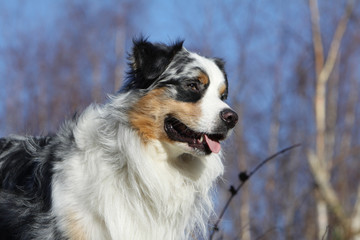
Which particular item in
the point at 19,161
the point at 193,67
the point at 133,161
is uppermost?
the point at 19,161

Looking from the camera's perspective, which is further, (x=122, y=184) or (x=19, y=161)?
(x=19, y=161)

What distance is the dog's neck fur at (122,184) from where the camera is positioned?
15.5 feet

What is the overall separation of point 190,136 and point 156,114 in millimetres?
348

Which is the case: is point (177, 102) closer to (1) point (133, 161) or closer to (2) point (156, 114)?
(2) point (156, 114)

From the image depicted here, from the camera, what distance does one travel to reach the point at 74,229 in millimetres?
4609

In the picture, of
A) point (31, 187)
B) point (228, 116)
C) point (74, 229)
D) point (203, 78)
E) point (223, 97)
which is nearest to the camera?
point (74, 229)

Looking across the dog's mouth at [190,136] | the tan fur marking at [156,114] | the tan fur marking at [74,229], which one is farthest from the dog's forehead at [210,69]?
the tan fur marking at [74,229]

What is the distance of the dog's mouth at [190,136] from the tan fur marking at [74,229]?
1.04m

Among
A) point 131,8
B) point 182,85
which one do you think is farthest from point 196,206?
point 131,8

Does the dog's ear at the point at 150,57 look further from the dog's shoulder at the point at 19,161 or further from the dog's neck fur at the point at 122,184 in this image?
the dog's shoulder at the point at 19,161

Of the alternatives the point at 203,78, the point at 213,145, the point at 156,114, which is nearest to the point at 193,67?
the point at 203,78

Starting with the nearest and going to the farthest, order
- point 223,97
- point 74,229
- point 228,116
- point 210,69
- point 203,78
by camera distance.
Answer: point 74,229 < point 228,116 < point 203,78 < point 210,69 < point 223,97

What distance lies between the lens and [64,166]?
4832mm

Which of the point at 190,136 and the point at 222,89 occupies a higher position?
the point at 222,89
